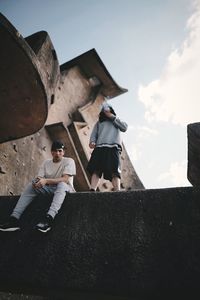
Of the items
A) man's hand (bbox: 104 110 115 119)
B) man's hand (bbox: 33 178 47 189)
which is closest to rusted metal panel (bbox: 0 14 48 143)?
man's hand (bbox: 104 110 115 119)

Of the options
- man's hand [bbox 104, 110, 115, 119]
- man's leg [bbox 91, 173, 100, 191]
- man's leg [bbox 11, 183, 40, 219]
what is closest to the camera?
man's leg [bbox 11, 183, 40, 219]

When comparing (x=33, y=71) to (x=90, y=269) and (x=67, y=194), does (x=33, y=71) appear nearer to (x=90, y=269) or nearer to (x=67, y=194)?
(x=67, y=194)

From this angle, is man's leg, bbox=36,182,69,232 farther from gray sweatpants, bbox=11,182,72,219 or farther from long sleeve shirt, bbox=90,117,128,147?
long sleeve shirt, bbox=90,117,128,147

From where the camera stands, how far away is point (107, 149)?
4316mm

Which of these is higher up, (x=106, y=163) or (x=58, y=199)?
(x=58, y=199)

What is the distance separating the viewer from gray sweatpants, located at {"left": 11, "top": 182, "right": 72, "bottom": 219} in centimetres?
280

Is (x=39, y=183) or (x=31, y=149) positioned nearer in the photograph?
(x=39, y=183)

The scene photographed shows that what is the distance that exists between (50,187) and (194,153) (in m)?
1.85

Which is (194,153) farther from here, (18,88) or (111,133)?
(18,88)

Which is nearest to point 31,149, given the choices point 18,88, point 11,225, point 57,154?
point 18,88

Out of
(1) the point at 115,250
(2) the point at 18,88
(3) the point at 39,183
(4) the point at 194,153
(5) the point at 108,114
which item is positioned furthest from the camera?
(5) the point at 108,114

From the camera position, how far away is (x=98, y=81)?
10.1 metres

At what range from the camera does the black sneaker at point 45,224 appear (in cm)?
258

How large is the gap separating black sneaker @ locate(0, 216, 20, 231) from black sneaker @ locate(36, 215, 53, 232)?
36 centimetres
